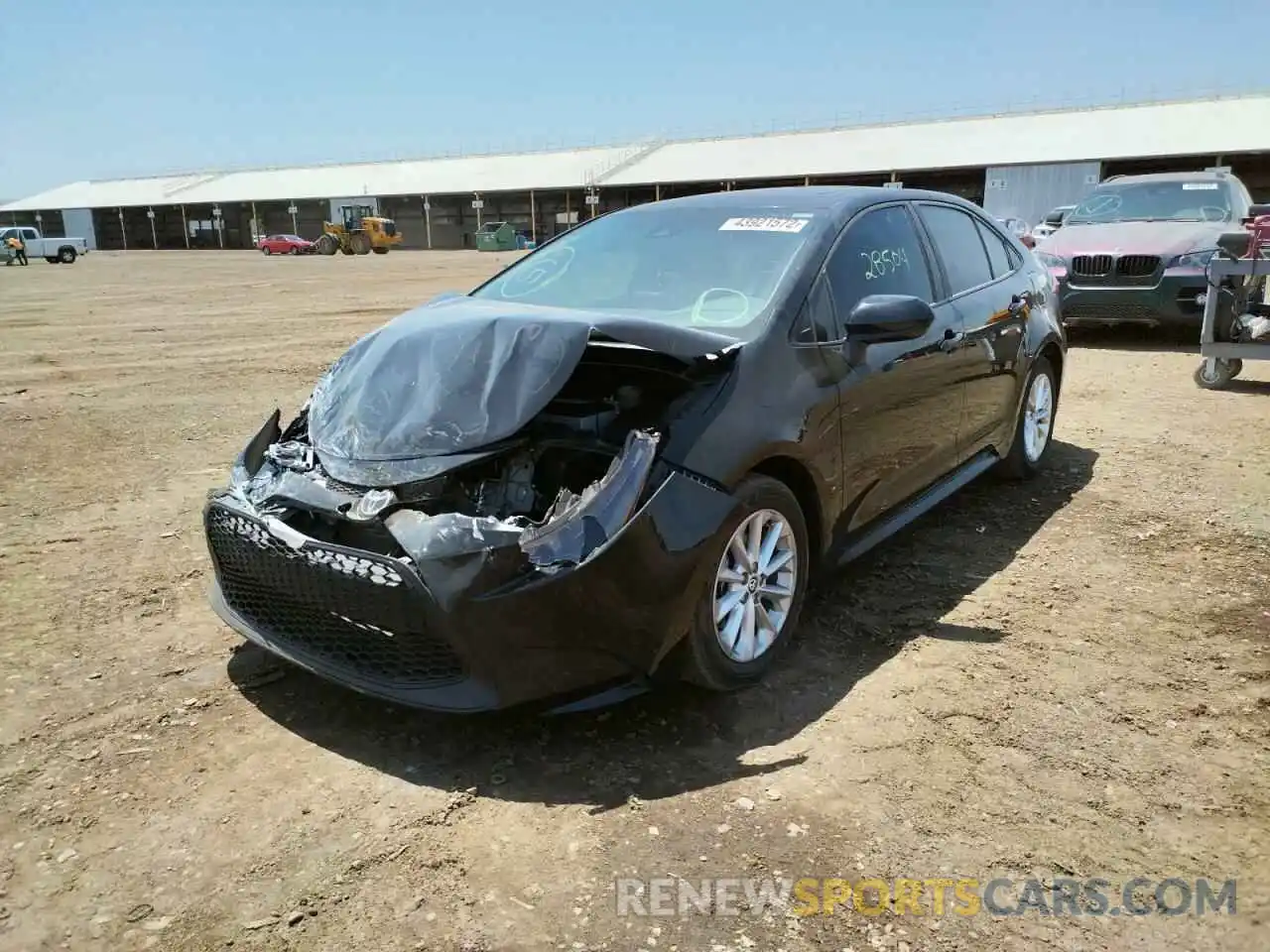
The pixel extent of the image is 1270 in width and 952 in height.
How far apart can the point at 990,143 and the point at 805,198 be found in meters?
46.8

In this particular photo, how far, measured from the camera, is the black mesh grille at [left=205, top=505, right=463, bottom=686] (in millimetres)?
2705

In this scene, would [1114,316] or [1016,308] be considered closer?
[1016,308]

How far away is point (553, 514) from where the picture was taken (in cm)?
274

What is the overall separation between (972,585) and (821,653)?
1078 mm

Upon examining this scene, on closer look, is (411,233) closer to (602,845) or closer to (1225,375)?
(1225,375)

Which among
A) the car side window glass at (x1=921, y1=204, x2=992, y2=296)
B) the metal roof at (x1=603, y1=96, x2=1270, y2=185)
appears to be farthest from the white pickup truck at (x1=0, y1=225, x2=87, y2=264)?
the car side window glass at (x1=921, y1=204, x2=992, y2=296)

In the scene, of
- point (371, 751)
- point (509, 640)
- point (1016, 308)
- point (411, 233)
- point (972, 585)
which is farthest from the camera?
point (411, 233)

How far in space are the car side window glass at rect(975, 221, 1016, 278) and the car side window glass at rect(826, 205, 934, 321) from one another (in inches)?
38.2

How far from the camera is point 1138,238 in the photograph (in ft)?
33.8

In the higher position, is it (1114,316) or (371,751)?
(1114,316)

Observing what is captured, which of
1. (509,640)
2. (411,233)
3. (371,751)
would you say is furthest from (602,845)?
(411,233)

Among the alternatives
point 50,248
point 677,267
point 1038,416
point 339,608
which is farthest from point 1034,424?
point 50,248

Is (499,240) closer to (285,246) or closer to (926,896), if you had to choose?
(285,246)


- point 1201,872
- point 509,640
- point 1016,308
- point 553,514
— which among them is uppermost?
point 1016,308
